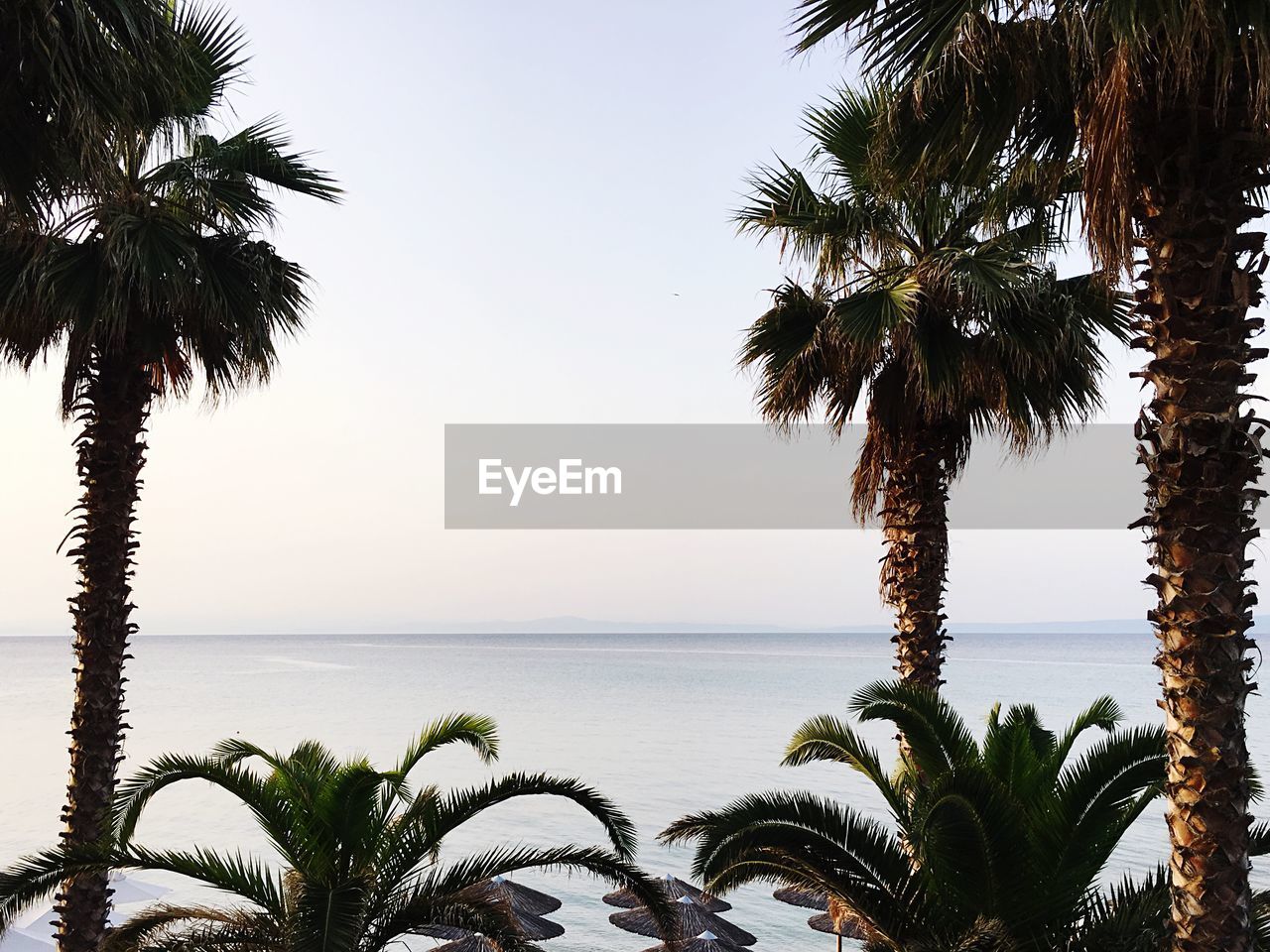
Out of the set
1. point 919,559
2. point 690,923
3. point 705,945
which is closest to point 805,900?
point 690,923

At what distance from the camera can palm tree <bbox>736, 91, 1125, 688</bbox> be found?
10062 millimetres

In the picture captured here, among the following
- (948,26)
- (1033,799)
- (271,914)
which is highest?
(948,26)

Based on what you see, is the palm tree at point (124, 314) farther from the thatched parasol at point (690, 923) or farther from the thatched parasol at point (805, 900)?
the thatched parasol at point (805, 900)

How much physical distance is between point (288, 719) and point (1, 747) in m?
16.4

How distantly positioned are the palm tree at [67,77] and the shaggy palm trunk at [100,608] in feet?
14.4

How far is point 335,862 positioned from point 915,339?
21.8 feet

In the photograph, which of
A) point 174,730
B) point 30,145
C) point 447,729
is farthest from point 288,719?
point 30,145

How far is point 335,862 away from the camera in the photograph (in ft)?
27.7

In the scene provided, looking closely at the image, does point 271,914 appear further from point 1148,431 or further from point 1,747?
point 1,747

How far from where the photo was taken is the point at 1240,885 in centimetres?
550

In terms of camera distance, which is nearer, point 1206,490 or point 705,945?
point 1206,490

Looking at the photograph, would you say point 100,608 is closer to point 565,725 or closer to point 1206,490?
point 1206,490

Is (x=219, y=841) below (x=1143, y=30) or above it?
below

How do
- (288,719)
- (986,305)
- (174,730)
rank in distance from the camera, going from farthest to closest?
(288,719)
(174,730)
(986,305)
